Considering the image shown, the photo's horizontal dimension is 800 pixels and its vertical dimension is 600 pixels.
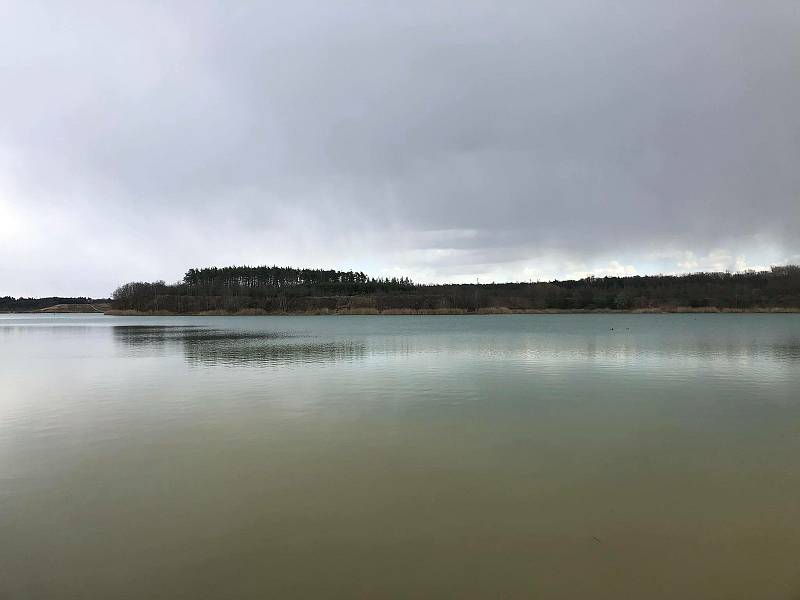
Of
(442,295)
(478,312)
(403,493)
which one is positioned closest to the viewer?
(403,493)

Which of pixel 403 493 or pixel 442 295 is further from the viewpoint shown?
pixel 442 295

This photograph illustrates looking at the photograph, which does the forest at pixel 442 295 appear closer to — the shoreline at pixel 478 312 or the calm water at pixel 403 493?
the shoreline at pixel 478 312

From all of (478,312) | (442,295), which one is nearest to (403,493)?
(478,312)

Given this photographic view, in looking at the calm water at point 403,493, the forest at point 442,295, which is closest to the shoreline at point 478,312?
the forest at point 442,295

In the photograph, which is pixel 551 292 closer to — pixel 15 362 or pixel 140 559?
pixel 15 362

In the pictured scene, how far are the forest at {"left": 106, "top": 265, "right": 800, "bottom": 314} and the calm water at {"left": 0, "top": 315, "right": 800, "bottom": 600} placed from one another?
102458 mm

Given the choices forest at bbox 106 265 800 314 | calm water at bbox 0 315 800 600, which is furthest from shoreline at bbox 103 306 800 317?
calm water at bbox 0 315 800 600

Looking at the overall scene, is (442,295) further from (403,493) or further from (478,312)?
(403,493)

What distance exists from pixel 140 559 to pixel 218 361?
1822cm

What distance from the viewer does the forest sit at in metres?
109

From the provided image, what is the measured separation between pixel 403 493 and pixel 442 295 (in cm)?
11918

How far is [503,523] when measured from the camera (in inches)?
228

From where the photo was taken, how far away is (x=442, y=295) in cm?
12538

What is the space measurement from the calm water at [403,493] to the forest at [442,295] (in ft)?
336
